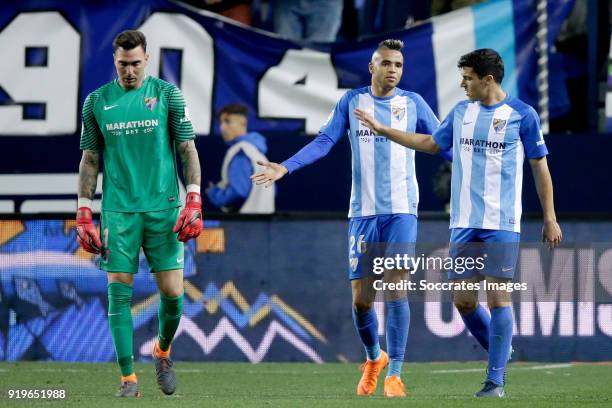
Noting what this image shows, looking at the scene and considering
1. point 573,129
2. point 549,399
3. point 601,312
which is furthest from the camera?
point 573,129

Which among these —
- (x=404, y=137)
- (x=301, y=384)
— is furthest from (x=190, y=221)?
(x=301, y=384)

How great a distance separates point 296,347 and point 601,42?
3.87m

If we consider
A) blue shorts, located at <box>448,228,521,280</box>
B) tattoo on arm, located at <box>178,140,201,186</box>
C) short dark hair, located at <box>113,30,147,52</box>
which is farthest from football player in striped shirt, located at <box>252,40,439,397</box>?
short dark hair, located at <box>113,30,147,52</box>

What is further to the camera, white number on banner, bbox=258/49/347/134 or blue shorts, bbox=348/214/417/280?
white number on banner, bbox=258/49/347/134

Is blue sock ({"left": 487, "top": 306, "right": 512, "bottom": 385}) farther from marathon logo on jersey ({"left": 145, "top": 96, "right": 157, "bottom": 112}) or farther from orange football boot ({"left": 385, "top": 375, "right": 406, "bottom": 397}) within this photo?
marathon logo on jersey ({"left": 145, "top": 96, "right": 157, "bottom": 112})

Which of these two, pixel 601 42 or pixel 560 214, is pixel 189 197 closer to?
pixel 560 214

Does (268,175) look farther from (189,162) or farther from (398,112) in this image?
(398,112)

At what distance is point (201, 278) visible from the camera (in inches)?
486

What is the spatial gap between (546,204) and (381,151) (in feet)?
4.67

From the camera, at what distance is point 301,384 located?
34.2 ft

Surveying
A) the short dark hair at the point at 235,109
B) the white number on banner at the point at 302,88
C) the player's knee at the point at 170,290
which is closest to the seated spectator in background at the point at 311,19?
the white number on banner at the point at 302,88

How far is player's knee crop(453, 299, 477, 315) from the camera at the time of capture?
8.99 meters

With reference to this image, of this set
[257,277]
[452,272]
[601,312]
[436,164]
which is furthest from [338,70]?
[452,272]

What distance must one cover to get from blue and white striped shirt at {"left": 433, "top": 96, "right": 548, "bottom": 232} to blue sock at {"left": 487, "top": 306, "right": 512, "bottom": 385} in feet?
1.67
